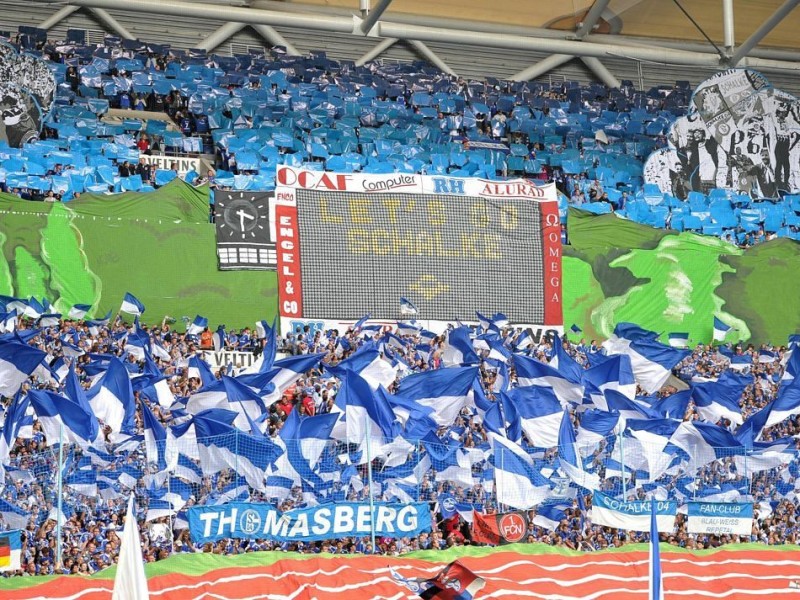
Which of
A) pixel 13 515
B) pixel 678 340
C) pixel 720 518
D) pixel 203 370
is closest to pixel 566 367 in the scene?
pixel 720 518

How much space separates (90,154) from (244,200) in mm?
3429

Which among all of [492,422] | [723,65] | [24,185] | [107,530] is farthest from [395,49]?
[107,530]

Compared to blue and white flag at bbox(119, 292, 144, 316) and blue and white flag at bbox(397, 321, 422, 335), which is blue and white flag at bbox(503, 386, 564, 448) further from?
blue and white flag at bbox(119, 292, 144, 316)

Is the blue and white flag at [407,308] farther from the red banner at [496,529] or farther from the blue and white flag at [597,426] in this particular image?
the red banner at [496,529]

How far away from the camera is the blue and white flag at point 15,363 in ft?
57.3

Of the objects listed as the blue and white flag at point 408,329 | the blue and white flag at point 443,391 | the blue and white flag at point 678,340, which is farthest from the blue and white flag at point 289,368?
the blue and white flag at point 678,340

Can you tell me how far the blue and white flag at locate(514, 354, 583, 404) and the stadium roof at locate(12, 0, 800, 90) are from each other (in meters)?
8.56

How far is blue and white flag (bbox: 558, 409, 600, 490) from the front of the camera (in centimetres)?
1783

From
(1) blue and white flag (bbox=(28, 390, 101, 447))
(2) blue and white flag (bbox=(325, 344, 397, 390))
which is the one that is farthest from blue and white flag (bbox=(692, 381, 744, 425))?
(1) blue and white flag (bbox=(28, 390, 101, 447))

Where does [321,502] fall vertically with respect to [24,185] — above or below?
below

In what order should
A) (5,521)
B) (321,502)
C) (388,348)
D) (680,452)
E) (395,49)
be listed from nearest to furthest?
(5,521), (321,502), (680,452), (388,348), (395,49)

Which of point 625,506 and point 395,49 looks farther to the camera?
point 395,49

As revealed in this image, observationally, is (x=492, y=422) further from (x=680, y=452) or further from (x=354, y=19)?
(x=354, y=19)

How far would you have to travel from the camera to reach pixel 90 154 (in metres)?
26.9
